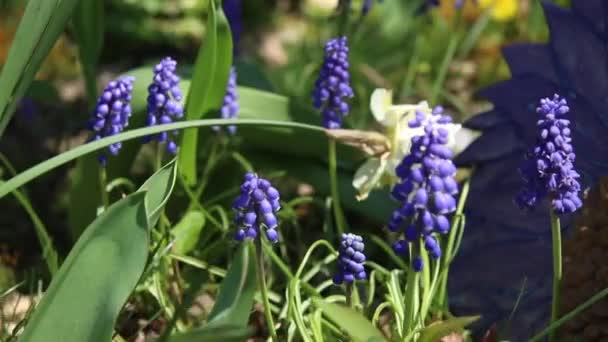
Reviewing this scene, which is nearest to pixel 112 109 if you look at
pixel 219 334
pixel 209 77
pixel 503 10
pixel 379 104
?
pixel 209 77

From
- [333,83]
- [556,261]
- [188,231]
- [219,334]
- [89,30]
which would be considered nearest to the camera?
[219,334]

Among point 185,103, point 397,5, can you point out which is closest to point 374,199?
point 185,103

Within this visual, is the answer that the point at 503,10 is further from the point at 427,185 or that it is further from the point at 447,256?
the point at 427,185

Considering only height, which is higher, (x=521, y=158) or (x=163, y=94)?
(x=163, y=94)

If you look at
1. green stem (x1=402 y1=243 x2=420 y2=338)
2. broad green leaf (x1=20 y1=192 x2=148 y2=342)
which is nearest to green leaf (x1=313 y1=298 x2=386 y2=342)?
green stem (x1=402 y1=243 x2=420 y2=338)

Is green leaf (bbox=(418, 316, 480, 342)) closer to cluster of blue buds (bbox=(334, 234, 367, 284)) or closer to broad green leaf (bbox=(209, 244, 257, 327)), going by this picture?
cluster of blue buds (bbox=(334, 234, 367, 284))
